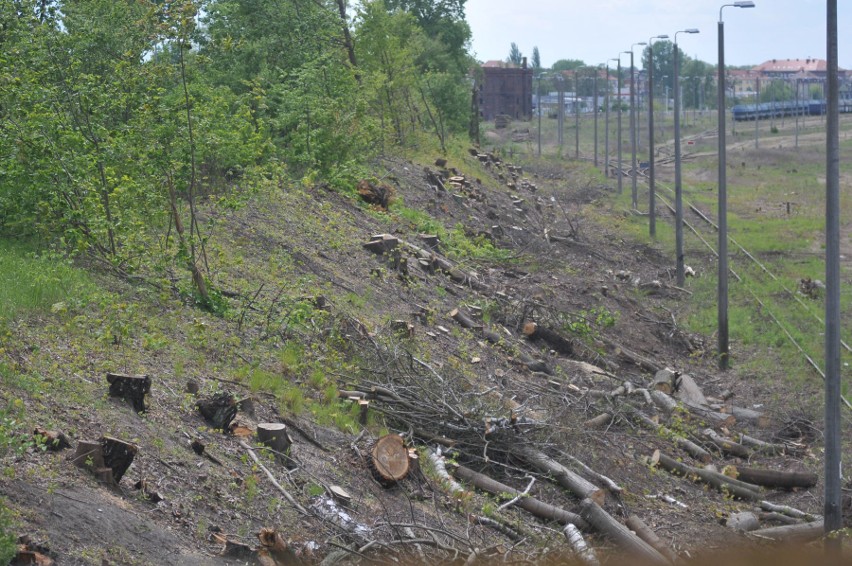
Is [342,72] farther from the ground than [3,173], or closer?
farther from the ground

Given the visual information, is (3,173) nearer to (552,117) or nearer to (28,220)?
(28,220)

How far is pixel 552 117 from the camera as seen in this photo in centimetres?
12038

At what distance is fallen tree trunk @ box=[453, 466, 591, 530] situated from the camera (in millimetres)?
10875

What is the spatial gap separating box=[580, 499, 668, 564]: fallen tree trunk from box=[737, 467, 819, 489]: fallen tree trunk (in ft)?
11.1

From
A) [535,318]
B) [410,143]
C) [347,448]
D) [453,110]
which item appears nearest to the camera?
[347,448]

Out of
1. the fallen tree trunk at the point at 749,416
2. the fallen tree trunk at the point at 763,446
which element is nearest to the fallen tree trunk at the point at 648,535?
the fallen tree trunk at the point at 763,446

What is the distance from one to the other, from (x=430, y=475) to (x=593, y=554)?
1.90 m

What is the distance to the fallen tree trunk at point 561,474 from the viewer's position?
1134 centimetres

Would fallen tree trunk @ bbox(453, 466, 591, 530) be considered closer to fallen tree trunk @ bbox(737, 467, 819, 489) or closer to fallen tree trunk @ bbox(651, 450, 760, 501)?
fallen tree trunk @ bbox(651, 450, 760, 501)

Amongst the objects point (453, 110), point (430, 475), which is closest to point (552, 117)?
point (453, 110)

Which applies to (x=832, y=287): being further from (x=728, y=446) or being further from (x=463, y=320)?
(x=463, y=320)

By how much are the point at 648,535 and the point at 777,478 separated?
336 cm

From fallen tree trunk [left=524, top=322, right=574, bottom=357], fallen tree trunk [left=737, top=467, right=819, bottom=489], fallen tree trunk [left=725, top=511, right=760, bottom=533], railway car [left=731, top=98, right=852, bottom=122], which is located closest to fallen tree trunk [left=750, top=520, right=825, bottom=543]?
fallen tree trunk [left=725, top=511, right=760, bottom=533]

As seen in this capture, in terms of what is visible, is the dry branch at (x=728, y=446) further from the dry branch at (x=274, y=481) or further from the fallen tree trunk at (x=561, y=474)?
the dry branch at (x=274, y=481)
